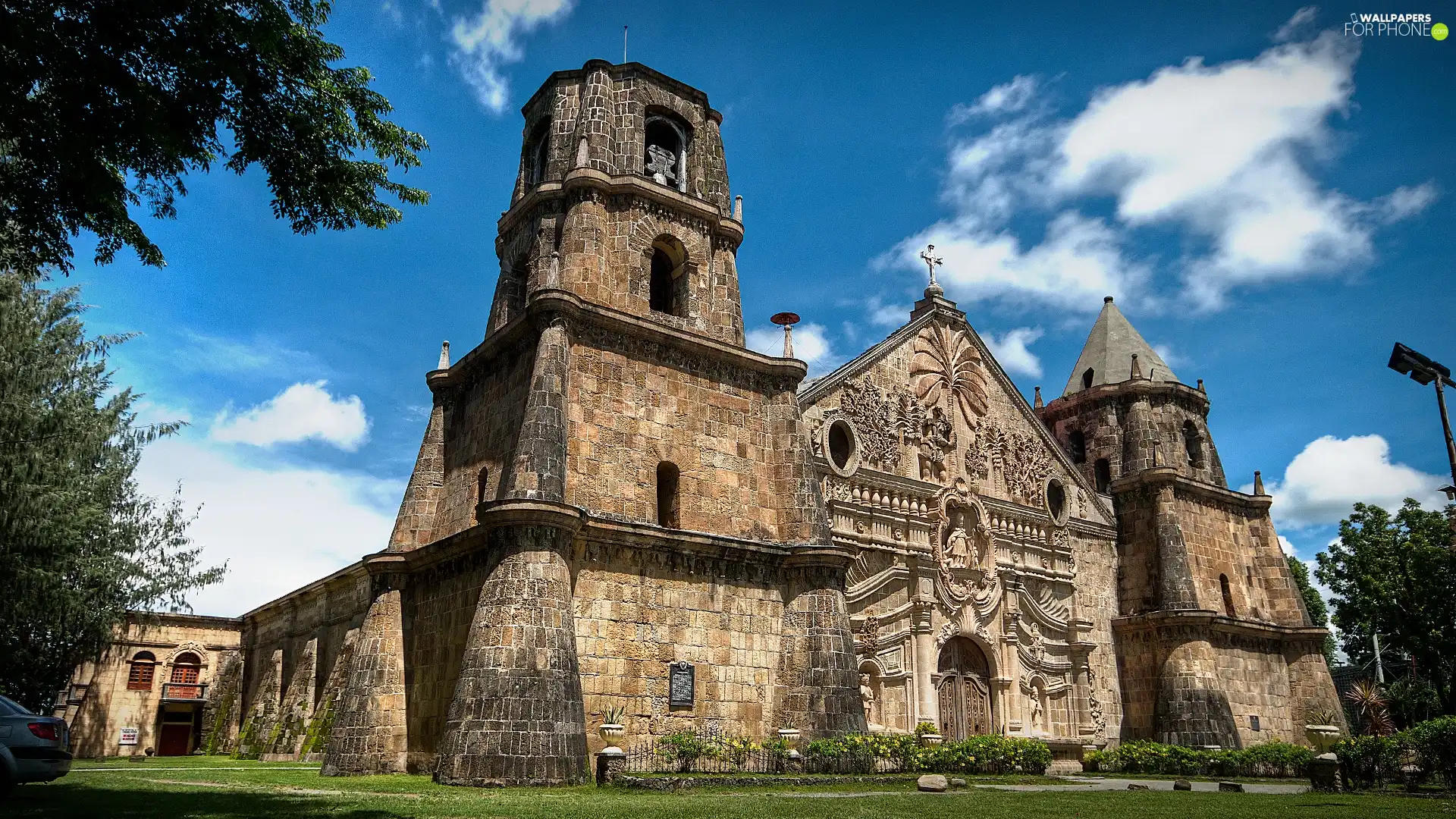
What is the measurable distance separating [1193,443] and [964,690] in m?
14.1

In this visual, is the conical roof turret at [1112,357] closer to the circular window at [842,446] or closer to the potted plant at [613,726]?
the circular window at [842,446]

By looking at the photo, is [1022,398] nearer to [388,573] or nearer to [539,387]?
[539,387]

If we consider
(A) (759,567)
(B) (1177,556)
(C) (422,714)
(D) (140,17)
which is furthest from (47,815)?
(B) (1177,556)

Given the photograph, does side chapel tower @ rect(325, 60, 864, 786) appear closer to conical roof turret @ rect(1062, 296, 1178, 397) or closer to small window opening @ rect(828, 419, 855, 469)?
small window opening @ rect(828, 419, 855, 469)

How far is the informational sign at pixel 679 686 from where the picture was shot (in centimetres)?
1775

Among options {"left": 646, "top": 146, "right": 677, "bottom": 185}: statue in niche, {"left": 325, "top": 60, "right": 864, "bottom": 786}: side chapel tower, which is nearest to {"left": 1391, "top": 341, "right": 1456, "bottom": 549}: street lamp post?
{"left": 325, "top": 60, "right": 864, "bottom": 786}: side chapel tower

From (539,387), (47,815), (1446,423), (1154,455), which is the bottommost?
(47,815)

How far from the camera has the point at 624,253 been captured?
2097cm

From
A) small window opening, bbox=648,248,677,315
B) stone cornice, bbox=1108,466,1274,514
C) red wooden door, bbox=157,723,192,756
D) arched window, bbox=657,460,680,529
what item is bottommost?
red wooden door, bbox=157,723,192,756

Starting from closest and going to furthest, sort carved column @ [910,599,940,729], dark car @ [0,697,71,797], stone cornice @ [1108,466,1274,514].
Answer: dark car @ [0,697,71,797]
carved column @ [910,599,940,729]
stone cornice @ [1108,466,1274,514]

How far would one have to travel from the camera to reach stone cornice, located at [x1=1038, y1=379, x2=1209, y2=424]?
31641 millimetres

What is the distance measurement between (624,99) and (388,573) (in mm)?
11717

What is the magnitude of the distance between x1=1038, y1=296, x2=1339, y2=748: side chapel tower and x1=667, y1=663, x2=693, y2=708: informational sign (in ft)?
52.5

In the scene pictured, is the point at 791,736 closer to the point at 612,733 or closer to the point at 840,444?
the point at 612,733
